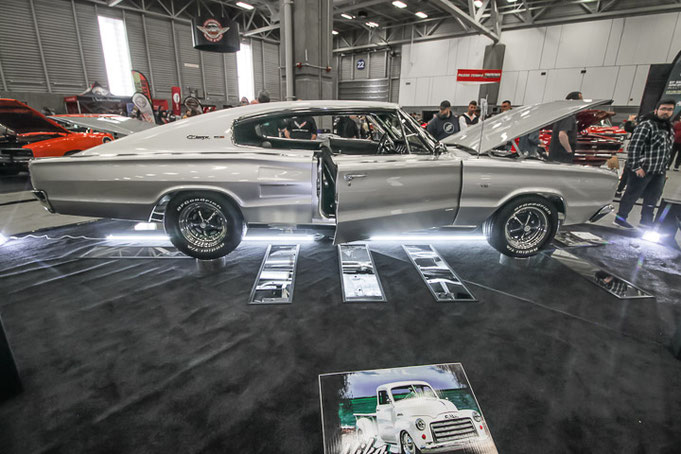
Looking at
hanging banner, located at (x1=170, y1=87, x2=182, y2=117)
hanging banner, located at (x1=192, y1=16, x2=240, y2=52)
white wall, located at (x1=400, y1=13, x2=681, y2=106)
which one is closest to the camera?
hanging banner, located at (x1=192, y1=16, x2=240, y2=52)

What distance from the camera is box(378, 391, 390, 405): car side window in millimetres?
1504

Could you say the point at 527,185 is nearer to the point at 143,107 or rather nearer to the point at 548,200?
the point at 548,200

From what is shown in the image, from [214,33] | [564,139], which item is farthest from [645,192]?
[214,33]

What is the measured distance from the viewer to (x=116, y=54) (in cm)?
1510

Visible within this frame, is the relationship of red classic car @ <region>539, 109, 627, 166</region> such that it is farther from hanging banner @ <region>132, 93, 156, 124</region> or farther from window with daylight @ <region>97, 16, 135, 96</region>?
window with daylight @ <region>97, 16, 135, 96</region>

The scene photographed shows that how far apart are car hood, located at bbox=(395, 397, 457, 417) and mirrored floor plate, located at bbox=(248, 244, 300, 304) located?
1072 millimetres

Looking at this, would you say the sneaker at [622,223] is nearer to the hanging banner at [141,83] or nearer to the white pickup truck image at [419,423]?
the white pickup truck image at [419,423]

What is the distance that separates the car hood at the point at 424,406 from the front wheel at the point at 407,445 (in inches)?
3.9

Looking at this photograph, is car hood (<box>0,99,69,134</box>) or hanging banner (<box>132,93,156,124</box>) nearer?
car hood (<box>0,99,69,134</box>)

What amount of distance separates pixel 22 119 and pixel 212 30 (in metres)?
6.05

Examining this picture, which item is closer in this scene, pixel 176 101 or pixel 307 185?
pixel 307 185

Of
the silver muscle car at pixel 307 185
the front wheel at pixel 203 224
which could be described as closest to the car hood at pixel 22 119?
the silver muscle car at pixel 307 185

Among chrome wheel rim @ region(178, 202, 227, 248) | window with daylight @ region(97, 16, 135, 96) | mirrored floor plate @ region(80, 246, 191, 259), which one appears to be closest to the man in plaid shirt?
chrome wheel rim @ region(178, 202, 227, 248)

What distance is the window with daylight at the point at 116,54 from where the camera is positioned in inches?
579
